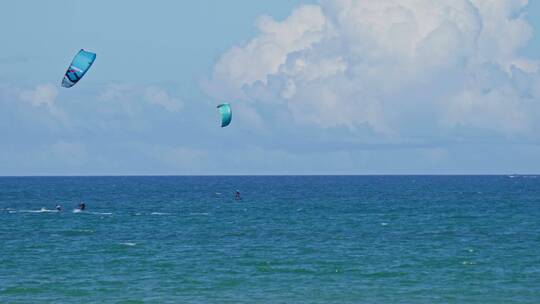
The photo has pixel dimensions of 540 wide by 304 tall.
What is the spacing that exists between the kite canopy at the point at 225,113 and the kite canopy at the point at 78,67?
18.3 meters

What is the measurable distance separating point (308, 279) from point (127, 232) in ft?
124

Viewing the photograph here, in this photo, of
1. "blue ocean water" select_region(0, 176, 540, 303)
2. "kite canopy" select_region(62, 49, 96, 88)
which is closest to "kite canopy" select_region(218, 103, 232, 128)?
"blue ocean water" select_region(0, 176, 540, 303)

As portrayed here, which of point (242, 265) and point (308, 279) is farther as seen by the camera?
point (242, 265)

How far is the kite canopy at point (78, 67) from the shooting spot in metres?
61.1

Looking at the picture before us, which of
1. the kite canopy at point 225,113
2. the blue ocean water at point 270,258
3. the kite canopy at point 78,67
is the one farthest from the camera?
the kite canopy at point 225,113

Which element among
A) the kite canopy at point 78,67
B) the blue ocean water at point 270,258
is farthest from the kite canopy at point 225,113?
the kite canopy at point 78,67

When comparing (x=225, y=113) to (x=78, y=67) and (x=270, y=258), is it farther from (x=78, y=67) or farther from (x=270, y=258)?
(x=78, y=67)

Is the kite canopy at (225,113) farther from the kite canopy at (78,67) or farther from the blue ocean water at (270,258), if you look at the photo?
the kite canopy at (78,67)

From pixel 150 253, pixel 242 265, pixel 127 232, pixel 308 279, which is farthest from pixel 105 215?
Result: pixel 308 279

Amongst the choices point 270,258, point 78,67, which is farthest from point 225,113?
point 78,67

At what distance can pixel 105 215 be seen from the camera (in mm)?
120188

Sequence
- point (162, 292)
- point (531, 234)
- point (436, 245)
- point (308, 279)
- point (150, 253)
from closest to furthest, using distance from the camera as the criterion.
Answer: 1. point (162, 292)
2. point (308, 279)
3. point (150, 253)
4. point (436, 245)
5. point (531, 234)

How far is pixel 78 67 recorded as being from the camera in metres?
62.5

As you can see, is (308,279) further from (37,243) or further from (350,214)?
(350,214)
